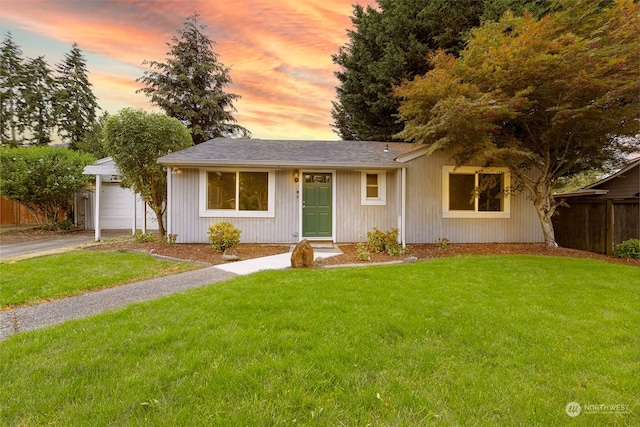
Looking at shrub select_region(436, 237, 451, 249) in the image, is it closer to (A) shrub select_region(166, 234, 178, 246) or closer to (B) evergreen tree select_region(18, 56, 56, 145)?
(A) shrub select_region(166, 234, 178, 246)

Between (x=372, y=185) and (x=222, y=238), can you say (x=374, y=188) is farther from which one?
(x=222, y=238)

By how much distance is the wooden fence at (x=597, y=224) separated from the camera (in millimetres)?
8392

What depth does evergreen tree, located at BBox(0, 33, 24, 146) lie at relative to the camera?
2211 cm

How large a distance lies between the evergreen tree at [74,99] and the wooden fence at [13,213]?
34.7 ft

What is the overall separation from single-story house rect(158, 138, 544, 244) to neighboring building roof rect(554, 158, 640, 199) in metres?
4.04

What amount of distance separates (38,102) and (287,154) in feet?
84.6

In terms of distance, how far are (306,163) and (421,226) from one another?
13.4 feet

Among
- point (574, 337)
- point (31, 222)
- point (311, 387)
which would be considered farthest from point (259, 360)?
point (31, 222)

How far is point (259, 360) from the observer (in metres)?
2.46

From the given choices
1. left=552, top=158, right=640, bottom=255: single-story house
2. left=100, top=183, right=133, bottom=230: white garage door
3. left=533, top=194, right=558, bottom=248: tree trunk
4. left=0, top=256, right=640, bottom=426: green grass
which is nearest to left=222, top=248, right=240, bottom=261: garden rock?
left=0, top=256, right=640, bottom=426: green grass

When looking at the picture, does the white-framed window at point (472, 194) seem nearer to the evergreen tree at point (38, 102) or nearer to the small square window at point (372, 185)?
the small square window at point (372, 185)

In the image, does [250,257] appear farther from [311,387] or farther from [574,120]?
[574,120]

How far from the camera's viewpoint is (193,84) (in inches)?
822

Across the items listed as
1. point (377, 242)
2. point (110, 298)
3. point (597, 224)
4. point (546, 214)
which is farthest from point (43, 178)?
point (597, 224)
